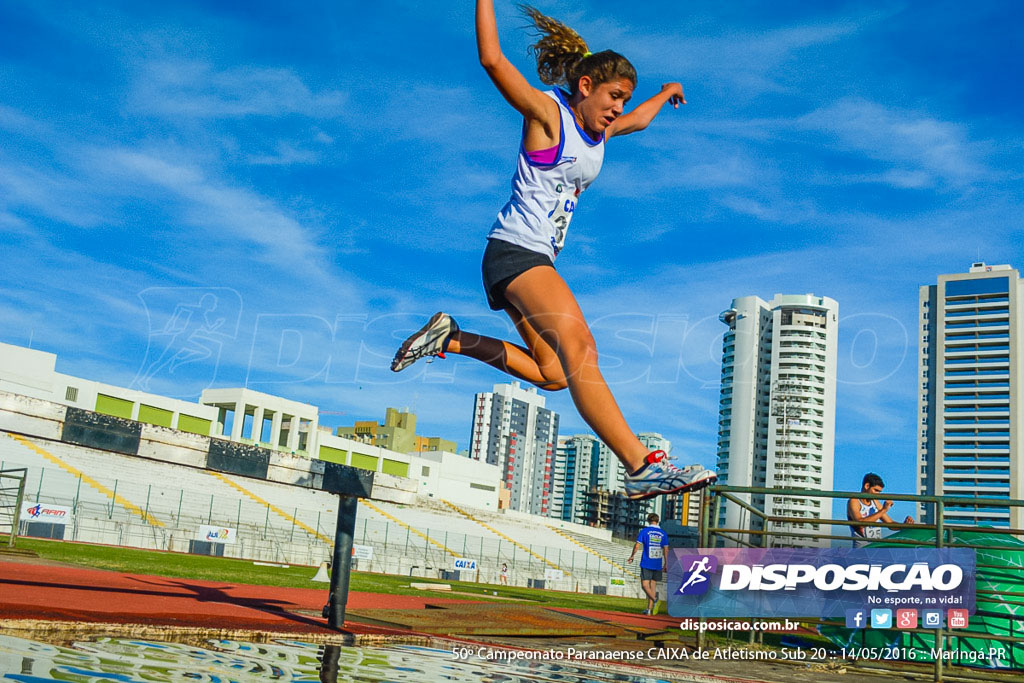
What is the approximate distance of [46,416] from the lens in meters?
4.72

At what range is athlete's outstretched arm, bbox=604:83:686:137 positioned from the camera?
3.82m

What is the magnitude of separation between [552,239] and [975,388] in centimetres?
14894

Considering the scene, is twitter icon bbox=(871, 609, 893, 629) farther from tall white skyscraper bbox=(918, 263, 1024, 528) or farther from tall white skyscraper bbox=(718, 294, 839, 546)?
tall white skyscraper bbox=(918, 263, 1024, 528)

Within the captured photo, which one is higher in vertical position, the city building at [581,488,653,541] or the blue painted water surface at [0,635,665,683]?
the city building at [581,488,653,541]

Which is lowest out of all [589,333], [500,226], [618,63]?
[589,333]

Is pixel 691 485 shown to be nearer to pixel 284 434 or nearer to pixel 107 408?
pixel 107 408

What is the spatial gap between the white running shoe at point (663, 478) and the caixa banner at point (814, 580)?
5.83 ft

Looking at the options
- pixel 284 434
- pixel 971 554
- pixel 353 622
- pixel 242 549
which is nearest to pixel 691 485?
pixel 971 554

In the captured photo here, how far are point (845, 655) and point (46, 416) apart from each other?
5.39 metres

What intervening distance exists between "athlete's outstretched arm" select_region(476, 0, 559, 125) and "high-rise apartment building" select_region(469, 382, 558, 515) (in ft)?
491

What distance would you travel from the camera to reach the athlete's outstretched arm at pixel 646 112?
150 inches

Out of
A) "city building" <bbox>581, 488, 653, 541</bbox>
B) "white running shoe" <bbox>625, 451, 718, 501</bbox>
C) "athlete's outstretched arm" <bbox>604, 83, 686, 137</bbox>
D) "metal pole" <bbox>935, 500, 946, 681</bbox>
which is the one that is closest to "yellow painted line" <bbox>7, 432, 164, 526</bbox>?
"metal pole" <bbox>935, 500, 946, 681</bbox>

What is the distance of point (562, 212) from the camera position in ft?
11.4

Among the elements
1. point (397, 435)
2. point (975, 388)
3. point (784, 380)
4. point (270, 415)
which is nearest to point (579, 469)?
point (784, 380)
